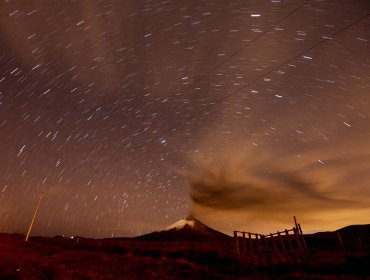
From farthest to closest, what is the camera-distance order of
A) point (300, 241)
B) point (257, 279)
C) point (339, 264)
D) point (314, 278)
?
1. point (300, 241)
2. point (339, 264)
3. point (257, 279)
4. point (314, 278)

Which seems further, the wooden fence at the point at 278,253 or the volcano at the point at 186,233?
the volcano at the point at 186,233

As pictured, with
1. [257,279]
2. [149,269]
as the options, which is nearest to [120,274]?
[149,269]

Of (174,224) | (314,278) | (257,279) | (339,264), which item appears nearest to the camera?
(314,278)

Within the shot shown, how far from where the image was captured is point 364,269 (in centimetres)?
1619

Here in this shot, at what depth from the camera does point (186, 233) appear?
6255 inches

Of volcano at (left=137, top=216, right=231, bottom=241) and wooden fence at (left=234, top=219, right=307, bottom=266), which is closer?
wooden fence at (left=234, top=219, right=307, bottom=266)

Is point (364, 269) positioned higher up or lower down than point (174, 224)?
lower down

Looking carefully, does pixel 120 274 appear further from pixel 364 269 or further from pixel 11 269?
pixel 364 269

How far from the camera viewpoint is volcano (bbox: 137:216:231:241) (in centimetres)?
14562

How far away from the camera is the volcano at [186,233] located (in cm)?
14562

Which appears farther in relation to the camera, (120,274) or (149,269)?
(149,269)

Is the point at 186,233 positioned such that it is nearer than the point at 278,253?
No

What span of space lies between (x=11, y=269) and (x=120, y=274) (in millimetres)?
5521

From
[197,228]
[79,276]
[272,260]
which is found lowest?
[79,276]
